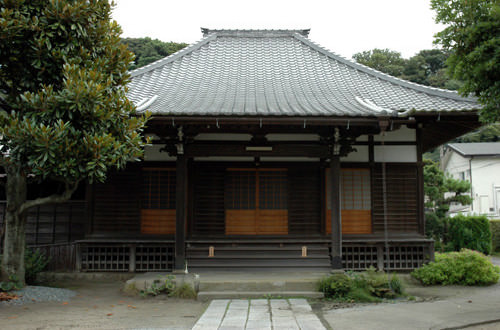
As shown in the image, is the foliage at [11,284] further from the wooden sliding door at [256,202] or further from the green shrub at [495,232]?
the green shrub at [495,232]

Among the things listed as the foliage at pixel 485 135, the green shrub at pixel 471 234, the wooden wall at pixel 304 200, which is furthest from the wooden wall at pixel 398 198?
the foliage at pixel 485 135

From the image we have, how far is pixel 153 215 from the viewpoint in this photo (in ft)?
33.0

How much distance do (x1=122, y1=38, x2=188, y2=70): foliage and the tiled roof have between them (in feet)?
91.2

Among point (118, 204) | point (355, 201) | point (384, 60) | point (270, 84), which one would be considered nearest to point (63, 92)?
point (118, 204)

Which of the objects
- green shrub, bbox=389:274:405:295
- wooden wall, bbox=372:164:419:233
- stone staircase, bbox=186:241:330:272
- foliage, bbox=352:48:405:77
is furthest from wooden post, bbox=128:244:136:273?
foliage, bbox=352:48:405:77

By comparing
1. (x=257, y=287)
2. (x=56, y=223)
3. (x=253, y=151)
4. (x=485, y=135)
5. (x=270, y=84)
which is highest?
(x=485, y=135)

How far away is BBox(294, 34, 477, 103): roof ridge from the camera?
Result: 31.6 ft

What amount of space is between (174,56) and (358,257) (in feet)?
26.5

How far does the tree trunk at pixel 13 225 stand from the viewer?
7344mm

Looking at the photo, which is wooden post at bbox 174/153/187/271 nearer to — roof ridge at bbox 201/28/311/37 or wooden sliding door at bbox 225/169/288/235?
wooden sliding door at bbox 225/169/288/235

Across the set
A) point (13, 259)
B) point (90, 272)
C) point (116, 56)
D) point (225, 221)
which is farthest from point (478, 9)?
point (90, 272)

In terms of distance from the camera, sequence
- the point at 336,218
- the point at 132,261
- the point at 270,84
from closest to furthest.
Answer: the point at 336,218, the point at 132,261, the point at 270,84

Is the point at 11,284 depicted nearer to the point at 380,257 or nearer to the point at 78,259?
the point at 78,259

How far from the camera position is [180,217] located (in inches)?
345
